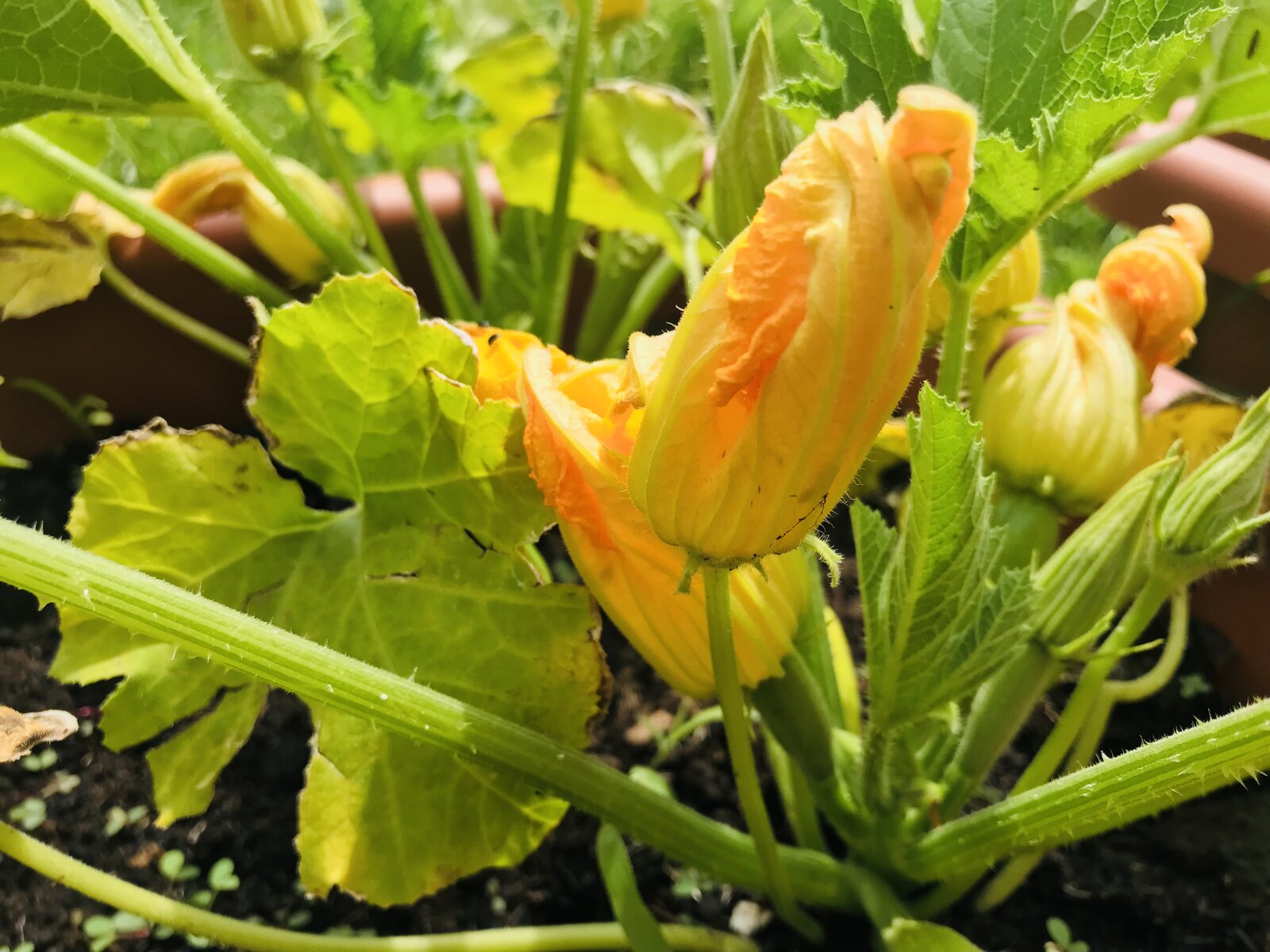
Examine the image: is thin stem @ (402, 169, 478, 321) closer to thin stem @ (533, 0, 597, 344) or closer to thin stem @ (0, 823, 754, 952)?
thin stem @ (533, 0, 597, 344)

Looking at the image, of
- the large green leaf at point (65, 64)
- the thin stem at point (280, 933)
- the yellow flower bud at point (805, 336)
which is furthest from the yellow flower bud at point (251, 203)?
the yellow flower bud at point (805, 336)

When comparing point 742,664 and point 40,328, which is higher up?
point 742,664

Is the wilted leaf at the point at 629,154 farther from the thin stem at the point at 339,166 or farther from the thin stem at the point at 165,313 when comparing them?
the thin stem at the point at 165,313

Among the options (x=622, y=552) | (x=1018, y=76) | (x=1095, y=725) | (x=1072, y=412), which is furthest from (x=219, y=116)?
(x=1095, y=725)

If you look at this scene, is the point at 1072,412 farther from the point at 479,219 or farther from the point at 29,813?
the point at 29,813

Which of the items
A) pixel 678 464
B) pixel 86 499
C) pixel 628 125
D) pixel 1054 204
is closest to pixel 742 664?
pixel 678 464

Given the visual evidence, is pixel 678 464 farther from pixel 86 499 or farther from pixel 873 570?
pixel 86 499
